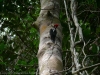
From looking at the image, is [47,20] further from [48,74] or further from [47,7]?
[48,74]

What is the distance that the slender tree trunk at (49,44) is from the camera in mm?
1299

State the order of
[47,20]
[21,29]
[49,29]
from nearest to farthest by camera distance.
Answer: [49,29]
[47,20]
[21,29]

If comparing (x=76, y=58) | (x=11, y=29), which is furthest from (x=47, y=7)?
(x=11, y=29)

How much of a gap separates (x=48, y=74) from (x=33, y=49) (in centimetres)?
228

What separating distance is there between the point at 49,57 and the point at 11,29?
2153 mm

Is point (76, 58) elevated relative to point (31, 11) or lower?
lower

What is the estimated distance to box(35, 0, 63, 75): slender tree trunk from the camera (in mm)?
1299

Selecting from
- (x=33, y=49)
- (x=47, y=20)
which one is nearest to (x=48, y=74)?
(x=47, y=20)

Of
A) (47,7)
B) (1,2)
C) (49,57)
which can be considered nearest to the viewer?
(49,57)

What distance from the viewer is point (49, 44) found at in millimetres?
1501

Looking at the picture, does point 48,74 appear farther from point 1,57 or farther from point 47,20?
point 1,57

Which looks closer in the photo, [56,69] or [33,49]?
[56,69]

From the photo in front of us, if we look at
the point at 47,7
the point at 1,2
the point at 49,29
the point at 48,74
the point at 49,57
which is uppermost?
the point at 1,2

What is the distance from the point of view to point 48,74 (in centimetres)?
122
